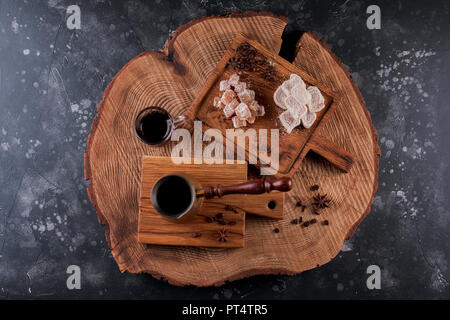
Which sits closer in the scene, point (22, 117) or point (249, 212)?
point (249, 212)

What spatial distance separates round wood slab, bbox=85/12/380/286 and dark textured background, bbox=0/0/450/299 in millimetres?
320

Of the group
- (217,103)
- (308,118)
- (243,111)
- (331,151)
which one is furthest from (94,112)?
(331,151)

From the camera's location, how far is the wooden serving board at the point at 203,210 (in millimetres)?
1401

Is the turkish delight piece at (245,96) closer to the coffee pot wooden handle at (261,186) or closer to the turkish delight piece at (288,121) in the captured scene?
the turkish delight piece at (288,121)

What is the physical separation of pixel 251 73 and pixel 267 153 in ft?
1.11

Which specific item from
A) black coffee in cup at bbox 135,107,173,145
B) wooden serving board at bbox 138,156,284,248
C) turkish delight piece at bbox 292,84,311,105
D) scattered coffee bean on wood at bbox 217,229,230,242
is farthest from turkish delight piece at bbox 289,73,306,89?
scattered coffee bean on wood at bbox 217,229,230,242

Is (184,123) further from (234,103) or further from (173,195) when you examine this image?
(173,195)

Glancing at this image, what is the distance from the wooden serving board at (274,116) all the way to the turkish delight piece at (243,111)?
0.18 ft

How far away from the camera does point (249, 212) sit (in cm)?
142

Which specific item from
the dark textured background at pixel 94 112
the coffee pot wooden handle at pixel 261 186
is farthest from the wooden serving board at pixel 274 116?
the dark textured background at pixel 94 112

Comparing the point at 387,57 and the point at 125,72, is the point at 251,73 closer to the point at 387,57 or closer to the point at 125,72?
the point at 125,72

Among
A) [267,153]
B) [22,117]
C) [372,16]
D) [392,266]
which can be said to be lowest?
[392,266]

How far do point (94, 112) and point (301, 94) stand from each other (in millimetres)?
1044
